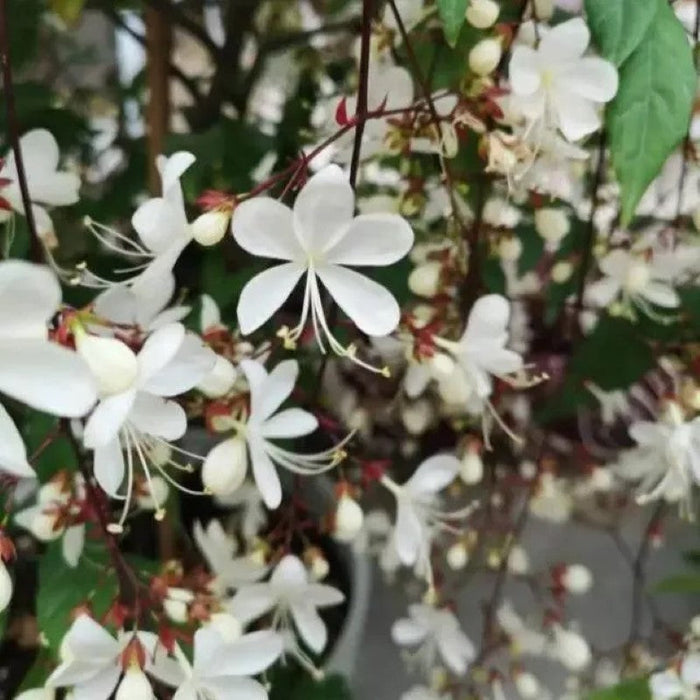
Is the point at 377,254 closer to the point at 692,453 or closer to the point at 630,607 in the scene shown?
the point at 692,453

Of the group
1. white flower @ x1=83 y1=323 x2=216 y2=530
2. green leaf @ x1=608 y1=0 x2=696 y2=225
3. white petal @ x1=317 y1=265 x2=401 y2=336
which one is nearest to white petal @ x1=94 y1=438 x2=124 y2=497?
white flower @ x1=83 y1=323 x2=216 y2=530

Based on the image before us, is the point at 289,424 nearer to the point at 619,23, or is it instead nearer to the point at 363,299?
the point at 363,299

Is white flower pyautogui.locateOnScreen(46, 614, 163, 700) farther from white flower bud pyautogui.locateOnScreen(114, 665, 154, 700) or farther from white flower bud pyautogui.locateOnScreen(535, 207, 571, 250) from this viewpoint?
white flower bud pyautogui.locateOnScreen(535, 207, 571, 250)

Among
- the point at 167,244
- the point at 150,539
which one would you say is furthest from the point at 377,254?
the point at 150,539

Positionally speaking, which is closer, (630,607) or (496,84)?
(496,84)

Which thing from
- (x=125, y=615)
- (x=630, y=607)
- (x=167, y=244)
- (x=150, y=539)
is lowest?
(x=630, y=607)

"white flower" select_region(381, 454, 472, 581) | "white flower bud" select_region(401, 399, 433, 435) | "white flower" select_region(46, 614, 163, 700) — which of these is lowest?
"white flower bud" select_region(401, 399, 433, 435)
